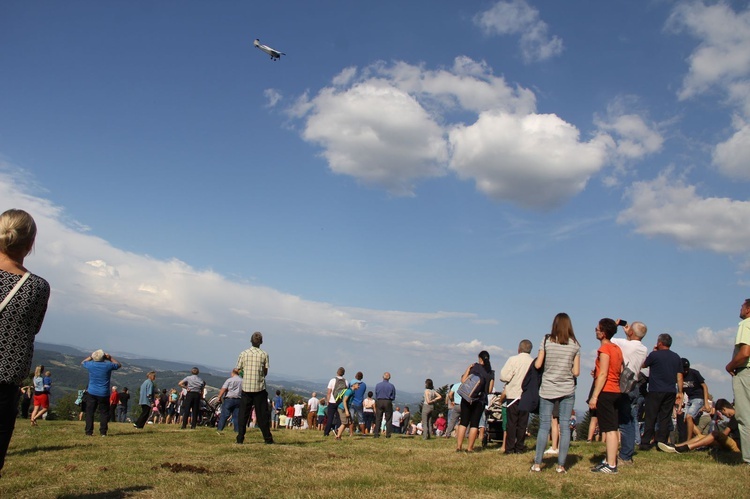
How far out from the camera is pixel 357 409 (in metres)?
17.7

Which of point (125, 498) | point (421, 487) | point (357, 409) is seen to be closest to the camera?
point (125, 498)

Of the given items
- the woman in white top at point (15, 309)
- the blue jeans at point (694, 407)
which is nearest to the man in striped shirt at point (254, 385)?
the woman in white top at point (15, 309)

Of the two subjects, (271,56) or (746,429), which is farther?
(271,56)

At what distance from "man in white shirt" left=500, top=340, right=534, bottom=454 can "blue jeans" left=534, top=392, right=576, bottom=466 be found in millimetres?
1946

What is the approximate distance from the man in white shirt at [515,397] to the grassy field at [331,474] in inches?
19.3

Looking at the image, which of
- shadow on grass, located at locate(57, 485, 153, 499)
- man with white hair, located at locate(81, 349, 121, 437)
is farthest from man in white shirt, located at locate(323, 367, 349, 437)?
shadow on grass, located at locate(57, 485, 153, 499)

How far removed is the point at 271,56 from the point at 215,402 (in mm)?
19118

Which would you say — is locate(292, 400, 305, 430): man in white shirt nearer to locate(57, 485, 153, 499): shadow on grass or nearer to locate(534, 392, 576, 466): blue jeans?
locate(534, 392, 576, 466): blue jeans

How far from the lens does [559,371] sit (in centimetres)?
742

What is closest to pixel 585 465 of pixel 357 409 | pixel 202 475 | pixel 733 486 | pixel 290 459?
pixel 733 486

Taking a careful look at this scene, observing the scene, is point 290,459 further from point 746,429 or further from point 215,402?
point 215,402

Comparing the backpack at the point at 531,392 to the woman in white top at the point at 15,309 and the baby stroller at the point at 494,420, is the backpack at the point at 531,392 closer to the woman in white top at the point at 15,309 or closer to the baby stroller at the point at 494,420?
the baby stroller at the point at 494,420

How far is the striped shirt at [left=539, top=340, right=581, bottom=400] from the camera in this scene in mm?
7383

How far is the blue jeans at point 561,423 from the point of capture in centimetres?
736
